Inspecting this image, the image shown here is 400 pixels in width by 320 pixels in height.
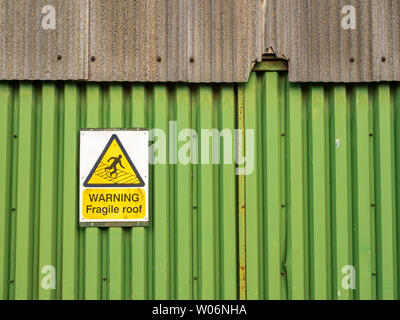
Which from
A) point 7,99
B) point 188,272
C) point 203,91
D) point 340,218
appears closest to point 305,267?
point 340,218

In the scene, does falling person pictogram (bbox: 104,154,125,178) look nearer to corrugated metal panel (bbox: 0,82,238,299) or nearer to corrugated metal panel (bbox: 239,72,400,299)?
corrugated metal panel (bbox: 0,82,238,299)

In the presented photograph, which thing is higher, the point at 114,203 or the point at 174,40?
the point at 174,40

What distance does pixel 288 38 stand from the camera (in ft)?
9.35

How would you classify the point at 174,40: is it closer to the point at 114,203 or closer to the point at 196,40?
the point at 196,40

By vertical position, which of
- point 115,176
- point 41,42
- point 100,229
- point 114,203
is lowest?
point 100,229

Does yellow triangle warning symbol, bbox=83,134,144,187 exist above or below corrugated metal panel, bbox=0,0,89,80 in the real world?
below

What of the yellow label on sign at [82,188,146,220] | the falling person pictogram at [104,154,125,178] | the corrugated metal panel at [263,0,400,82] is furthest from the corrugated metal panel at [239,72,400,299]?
the falling person pictogram at [104,154,125,178]

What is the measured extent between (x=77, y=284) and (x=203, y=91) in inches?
71.0

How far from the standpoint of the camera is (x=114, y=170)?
2803mm

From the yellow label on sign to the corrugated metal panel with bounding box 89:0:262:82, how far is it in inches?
34.9

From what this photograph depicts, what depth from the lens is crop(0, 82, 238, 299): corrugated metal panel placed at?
275 cm

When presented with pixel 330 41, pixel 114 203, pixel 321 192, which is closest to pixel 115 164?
pixel 114 203

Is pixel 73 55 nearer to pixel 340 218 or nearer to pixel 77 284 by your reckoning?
pixel 77 284

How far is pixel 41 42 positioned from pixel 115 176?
3.94 ft
